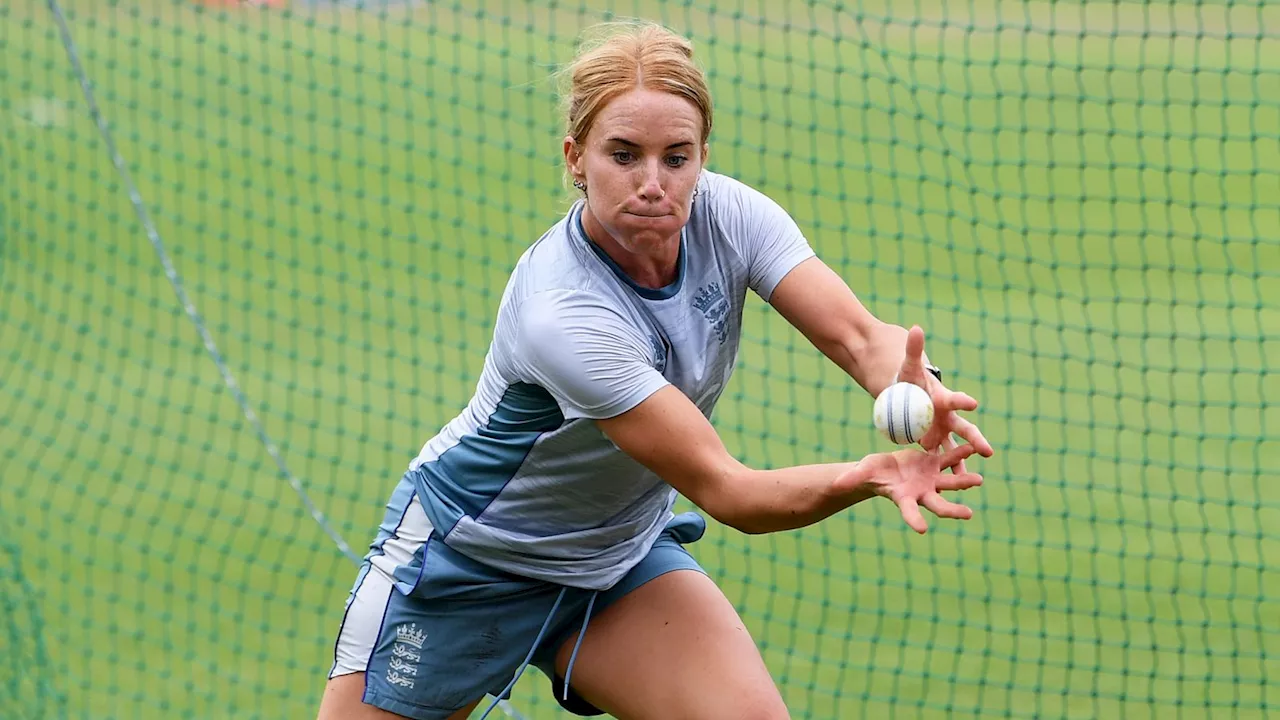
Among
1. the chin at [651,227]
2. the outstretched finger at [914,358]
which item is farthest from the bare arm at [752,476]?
the chin at [651,227]

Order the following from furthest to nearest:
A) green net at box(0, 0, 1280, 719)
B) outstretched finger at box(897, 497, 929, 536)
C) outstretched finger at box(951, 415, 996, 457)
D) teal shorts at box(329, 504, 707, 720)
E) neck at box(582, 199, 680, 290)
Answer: green net at box(0, 0, 1280, 719) → teal shorts at box(329, 504, 707, 720) → neck at box(582, 199, 680, 290) → outstretched finger at box(951, 415, 996, 457) → outstretched finger at box(897, 497, 929, 536)

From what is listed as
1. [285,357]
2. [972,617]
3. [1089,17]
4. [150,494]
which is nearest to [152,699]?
[150,494]

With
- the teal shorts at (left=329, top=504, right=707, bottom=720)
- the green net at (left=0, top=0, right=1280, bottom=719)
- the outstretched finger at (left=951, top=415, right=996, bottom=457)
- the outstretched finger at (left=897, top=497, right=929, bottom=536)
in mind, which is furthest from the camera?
the green net at (left=0, top=0, right=1280, bottom=719)

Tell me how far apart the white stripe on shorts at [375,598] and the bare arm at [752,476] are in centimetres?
65

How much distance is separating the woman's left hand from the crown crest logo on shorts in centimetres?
119

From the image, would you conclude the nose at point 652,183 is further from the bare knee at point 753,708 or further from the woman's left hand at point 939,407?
the bare knee at point 753,708

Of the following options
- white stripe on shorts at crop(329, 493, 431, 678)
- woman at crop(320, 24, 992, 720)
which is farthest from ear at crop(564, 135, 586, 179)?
white stripe on shorts at crop(329, 493, 431, 678)

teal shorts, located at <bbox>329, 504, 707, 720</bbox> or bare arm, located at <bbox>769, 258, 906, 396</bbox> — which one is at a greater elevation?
bare arm, located at <bbox>769, 258, 906, 396</bbox>

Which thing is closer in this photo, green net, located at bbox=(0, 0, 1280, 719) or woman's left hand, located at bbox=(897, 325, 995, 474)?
woman's left hand, located at bbox=(897, 325, 995, 474)

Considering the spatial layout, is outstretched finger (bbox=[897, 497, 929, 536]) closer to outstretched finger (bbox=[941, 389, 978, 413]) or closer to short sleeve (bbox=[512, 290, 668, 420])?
outstretched finger (bbox=[941, 389, 978, 413])

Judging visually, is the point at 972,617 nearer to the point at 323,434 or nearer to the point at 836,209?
the point at 323,434

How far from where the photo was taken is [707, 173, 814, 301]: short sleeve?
346 centimetres

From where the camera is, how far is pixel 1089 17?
19.7 meters

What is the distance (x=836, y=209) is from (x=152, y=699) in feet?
25.7
